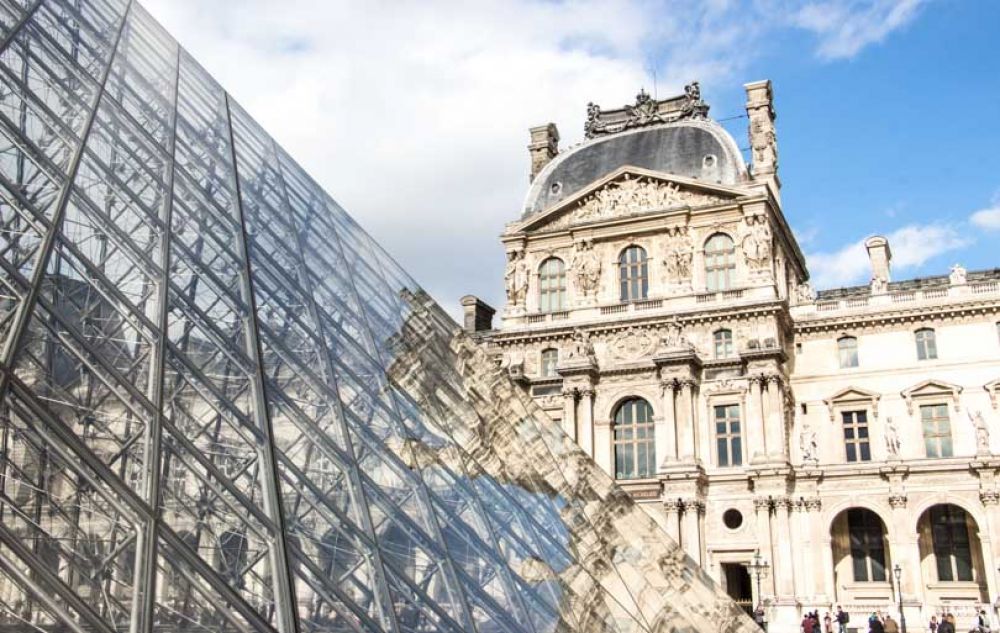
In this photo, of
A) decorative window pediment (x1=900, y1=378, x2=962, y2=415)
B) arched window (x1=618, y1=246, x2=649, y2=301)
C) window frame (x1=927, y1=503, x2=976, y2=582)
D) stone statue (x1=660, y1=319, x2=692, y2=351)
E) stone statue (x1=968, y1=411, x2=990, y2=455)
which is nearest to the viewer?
stone statue (x1=968, y1=411, x2=990, y2=455)

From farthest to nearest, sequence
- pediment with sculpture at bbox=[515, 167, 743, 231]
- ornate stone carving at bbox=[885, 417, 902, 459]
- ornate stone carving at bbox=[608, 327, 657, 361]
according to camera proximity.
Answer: pediment with sculpture at bbox=[515, 167, 743, 231] < ornate stone carving at bbox=[608, 327, 657, 361] < ornate stone carving at bbox=[885, 417, 902, 459]

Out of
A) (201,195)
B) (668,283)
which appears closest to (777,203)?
(668,283)

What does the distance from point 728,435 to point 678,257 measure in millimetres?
7044

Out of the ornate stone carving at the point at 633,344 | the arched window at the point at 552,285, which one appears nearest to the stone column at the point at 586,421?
the ornate stone carving at the point at 633,344

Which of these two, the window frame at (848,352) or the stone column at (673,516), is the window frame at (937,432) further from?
the stone column at (673,516)

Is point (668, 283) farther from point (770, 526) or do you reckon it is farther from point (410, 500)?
point (410, 500)

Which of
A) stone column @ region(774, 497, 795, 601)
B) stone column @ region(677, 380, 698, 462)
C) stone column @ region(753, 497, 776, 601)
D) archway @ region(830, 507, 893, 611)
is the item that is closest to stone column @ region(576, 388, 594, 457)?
stone column @ region(677, 380, 698, 462)

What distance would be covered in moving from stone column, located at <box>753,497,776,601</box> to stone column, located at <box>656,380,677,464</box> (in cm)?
347

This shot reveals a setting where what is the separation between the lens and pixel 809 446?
34000 mm

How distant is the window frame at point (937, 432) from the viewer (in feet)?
112

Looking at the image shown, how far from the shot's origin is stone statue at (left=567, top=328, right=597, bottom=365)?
119 ft

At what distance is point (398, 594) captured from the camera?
7.00m

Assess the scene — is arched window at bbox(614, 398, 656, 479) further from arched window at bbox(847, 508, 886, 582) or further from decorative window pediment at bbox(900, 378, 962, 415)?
decorative window pediment at bbox(900, 378, 962, 415)

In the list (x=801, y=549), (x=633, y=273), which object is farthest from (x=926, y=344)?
(x=633, y=273)
